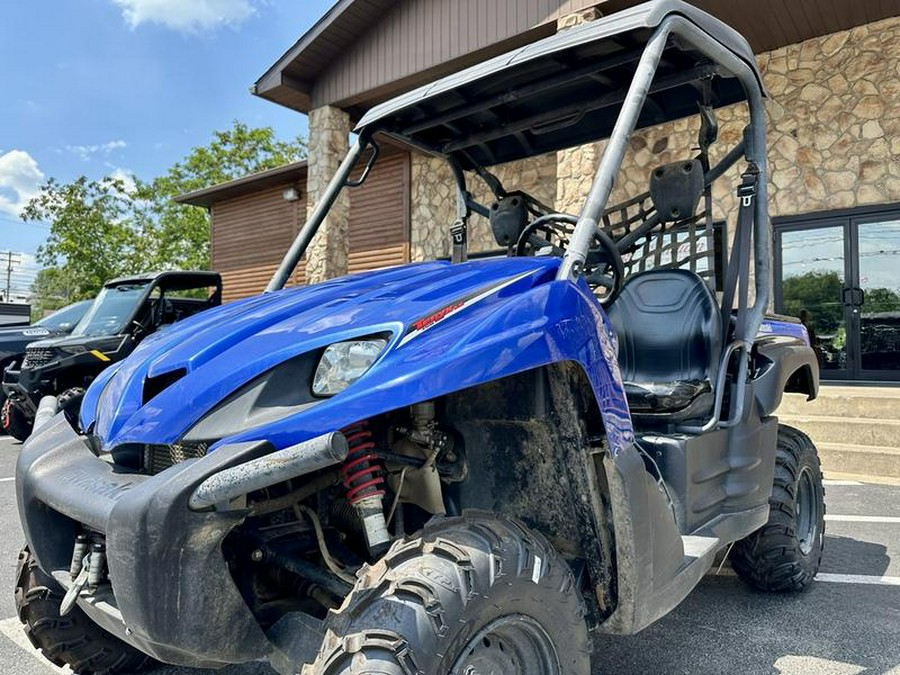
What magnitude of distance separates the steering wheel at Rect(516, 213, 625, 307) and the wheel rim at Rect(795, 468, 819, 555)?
140cm

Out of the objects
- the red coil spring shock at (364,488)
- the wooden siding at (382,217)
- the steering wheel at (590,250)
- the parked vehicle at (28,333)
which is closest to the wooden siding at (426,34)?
the wooden siding at (382,217)

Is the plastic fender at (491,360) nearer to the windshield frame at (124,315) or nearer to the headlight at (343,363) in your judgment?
the headlight at (343,363)

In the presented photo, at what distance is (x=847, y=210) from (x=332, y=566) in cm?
795

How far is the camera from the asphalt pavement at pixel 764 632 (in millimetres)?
2520

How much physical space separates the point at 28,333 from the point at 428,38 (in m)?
6.41

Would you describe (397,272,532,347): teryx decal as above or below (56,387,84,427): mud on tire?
above

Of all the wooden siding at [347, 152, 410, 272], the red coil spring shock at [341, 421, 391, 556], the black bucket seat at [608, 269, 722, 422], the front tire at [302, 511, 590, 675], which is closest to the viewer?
the front tire at [302, 511, 590, 675]

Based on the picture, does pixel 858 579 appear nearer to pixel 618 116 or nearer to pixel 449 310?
pixel 618 116

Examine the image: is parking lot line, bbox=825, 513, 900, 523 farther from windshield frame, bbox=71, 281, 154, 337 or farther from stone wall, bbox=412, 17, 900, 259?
windshield frame, bbox=71, 281, 154, 337

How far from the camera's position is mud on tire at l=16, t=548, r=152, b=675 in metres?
2.19

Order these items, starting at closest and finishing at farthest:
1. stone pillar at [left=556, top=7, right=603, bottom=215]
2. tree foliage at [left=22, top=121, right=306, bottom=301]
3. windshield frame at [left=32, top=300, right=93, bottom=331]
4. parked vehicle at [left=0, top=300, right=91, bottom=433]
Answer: stone pillar at [left=556, top=7, right=603, bottom=215] → parked vehicle at [left=0, top=300, right=91, bottom=433] → windshield frame at [left=32, top=300, right=93, bottom=331] → tree foliage at [left=22, top=121, right=306, bottom=301]

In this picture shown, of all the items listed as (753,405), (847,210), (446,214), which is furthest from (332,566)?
(446,214)

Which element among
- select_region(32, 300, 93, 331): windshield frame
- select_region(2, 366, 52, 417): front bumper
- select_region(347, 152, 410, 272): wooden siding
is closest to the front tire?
select_region(2, 366, 52, 417): front bumper

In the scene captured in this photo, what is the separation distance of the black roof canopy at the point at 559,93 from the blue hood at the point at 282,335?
0.85 meters
